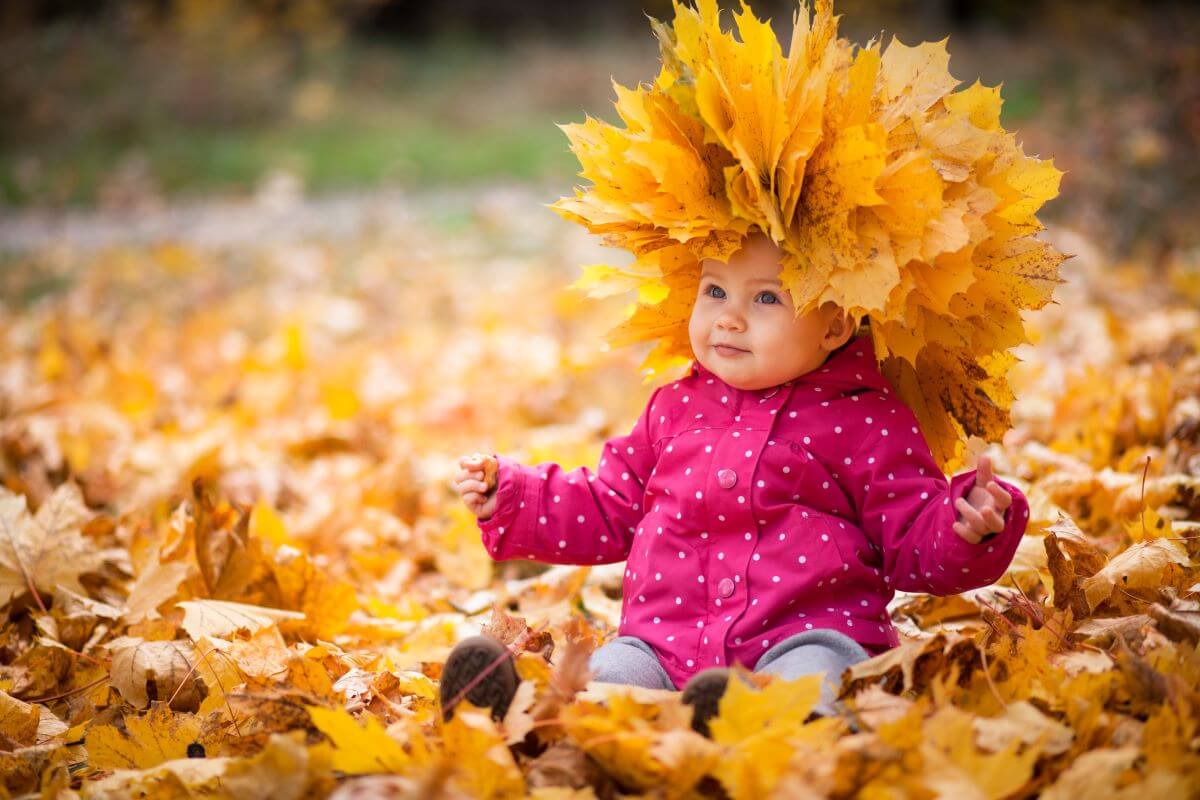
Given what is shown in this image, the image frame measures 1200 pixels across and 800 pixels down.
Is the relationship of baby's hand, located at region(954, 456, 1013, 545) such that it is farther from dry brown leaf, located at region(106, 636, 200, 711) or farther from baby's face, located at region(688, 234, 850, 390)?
dry brown leaf, located at region(106, 636, 200, 711)

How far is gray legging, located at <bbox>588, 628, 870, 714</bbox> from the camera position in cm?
166

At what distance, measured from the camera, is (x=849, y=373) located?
6.32 ft

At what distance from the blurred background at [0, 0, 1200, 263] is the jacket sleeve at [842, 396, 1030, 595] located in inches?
217

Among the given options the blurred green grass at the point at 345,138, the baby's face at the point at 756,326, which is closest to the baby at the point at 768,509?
the baby's face at the point at 756,326

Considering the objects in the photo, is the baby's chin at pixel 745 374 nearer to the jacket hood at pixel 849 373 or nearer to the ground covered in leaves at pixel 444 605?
the jacket hood at pixel 849 373

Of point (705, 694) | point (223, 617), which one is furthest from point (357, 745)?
point (223, 617)

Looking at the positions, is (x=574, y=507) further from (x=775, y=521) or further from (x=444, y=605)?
(x=444, y=605)

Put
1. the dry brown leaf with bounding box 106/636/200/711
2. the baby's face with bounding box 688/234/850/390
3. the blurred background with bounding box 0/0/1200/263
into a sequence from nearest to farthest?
the baby's face with bounding box 688/234/850/390
the dry brown leaf with bounding box 106/636/200/711
the blurred background with bounding box 0/0/1200/263

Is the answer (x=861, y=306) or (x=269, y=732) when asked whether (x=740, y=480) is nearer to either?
(x=861, y=306)

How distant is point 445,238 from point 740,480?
718cm

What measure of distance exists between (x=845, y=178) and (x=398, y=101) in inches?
602

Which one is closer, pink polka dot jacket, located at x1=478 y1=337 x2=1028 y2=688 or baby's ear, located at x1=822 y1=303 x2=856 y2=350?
pink polka dot jacket, located at x1=478 y1=337 x2=1028 y2=688

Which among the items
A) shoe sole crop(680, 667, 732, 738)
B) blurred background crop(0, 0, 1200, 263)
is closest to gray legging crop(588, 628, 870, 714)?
shoe sole crop(680, 667, 732, 738)

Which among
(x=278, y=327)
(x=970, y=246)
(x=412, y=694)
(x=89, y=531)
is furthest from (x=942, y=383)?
(x=278, y=327)
